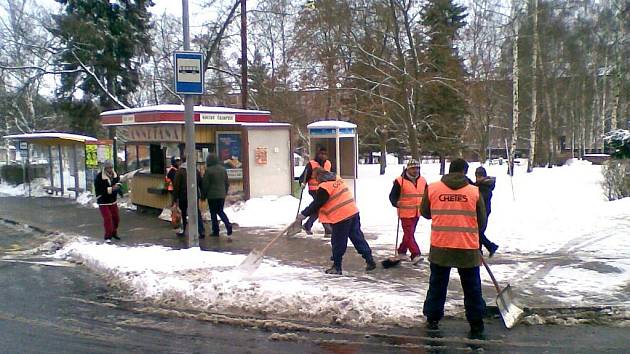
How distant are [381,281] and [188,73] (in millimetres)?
4751

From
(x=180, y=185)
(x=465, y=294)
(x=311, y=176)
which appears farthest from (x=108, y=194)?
(x=465, y=294)

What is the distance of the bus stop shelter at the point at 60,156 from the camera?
21.8m

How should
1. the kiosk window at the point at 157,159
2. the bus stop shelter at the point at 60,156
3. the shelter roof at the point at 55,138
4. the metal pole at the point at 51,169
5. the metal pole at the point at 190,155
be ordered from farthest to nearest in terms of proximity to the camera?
1. the metal pole at the point at 51,169
2. the bus stop shelter at the point at 60,156
3. the shelter roof at the point at 55,138
4. the kiosk window at the point at 157,159
5. the metal pole at the point at 190,155

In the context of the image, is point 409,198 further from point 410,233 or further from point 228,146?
point 228,146

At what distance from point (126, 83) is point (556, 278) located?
28.8 metres

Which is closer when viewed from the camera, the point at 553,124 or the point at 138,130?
the point at 138,130

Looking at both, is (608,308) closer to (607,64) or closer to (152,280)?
(152,280)

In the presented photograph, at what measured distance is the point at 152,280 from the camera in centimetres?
813

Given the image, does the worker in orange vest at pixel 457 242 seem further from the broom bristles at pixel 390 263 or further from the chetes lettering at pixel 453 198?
the broom bristles at pixel 390 263

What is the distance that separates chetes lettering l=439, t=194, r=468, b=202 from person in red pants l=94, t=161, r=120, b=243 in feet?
25.5

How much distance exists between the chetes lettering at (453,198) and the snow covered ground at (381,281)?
138 cm

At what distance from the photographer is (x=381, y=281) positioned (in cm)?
796

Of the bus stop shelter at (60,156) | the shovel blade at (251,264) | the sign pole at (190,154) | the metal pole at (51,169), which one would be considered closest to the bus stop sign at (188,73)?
the sign pole at (190,154)

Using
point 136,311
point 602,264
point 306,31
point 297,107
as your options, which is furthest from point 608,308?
point 297,107
